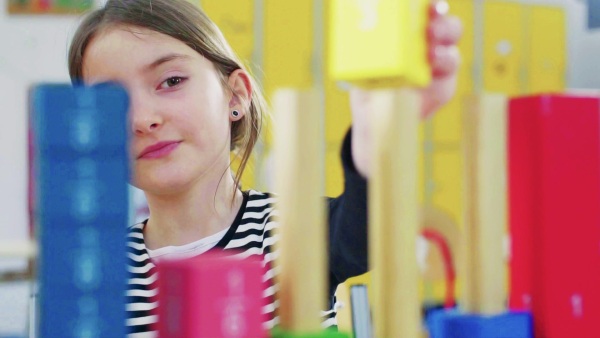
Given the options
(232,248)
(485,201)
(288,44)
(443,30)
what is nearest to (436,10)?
(443,30)

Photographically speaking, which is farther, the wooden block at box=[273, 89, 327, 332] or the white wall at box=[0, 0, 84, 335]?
the white wall at box=[0, 0, 84, 335]

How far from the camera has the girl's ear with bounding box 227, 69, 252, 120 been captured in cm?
100

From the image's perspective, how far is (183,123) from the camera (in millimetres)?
734

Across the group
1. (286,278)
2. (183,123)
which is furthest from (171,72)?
(286,278)

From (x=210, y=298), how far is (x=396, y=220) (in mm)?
125

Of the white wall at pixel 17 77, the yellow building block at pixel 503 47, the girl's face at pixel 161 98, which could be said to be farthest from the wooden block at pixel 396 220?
the yellow building block at pixel 503 47

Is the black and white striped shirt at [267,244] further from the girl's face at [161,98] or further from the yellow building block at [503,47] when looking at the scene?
the yellow building block at [503,47]

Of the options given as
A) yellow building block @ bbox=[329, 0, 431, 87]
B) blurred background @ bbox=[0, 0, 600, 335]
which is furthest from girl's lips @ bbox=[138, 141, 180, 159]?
blurred background @ bbox=[0, 0, 600, 335]

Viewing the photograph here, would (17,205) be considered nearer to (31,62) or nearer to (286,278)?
(31,62)

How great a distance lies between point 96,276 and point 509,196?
0.28 m

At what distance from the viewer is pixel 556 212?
51 cm

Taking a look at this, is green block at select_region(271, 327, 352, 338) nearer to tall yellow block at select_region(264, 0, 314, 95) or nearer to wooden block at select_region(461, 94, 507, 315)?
wooden block at select_region(461, 94, 507, 315)

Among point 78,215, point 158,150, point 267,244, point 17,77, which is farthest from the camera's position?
point 17,77

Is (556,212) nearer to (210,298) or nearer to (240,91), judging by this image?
(210,298)
